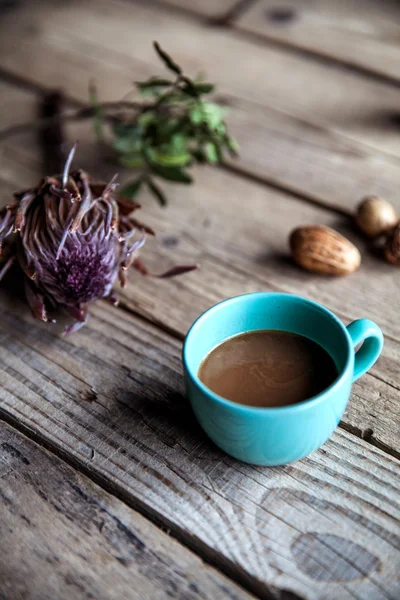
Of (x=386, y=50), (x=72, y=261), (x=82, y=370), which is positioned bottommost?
(x=82, y=370)

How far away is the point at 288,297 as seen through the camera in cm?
65

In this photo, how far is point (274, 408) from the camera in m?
0.55

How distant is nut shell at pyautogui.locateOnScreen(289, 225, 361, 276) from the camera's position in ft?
2.71

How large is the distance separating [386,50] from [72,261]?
0.85 m

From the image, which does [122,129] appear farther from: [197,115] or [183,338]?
[183,338]

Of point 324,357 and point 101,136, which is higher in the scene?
point 324,357

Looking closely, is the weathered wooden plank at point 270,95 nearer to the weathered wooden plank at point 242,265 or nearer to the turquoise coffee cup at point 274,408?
the weathered wooden plank at point 242,265

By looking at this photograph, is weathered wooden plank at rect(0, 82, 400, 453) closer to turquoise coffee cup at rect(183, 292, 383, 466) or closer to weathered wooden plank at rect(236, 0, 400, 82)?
turquoise coffee cup at rect(183, 292, 383, 466)

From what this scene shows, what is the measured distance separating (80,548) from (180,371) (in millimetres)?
225

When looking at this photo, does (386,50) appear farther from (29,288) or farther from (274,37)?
(29,288)

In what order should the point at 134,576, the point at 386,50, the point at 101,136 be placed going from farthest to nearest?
the point at 386,50, the point at 101,136, the point at 134,576

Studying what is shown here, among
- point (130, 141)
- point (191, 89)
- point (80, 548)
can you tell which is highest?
point (191, 89)

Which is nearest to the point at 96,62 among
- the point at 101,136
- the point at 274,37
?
the point at 101,136

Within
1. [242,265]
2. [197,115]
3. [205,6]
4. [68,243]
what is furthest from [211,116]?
[205,6]
